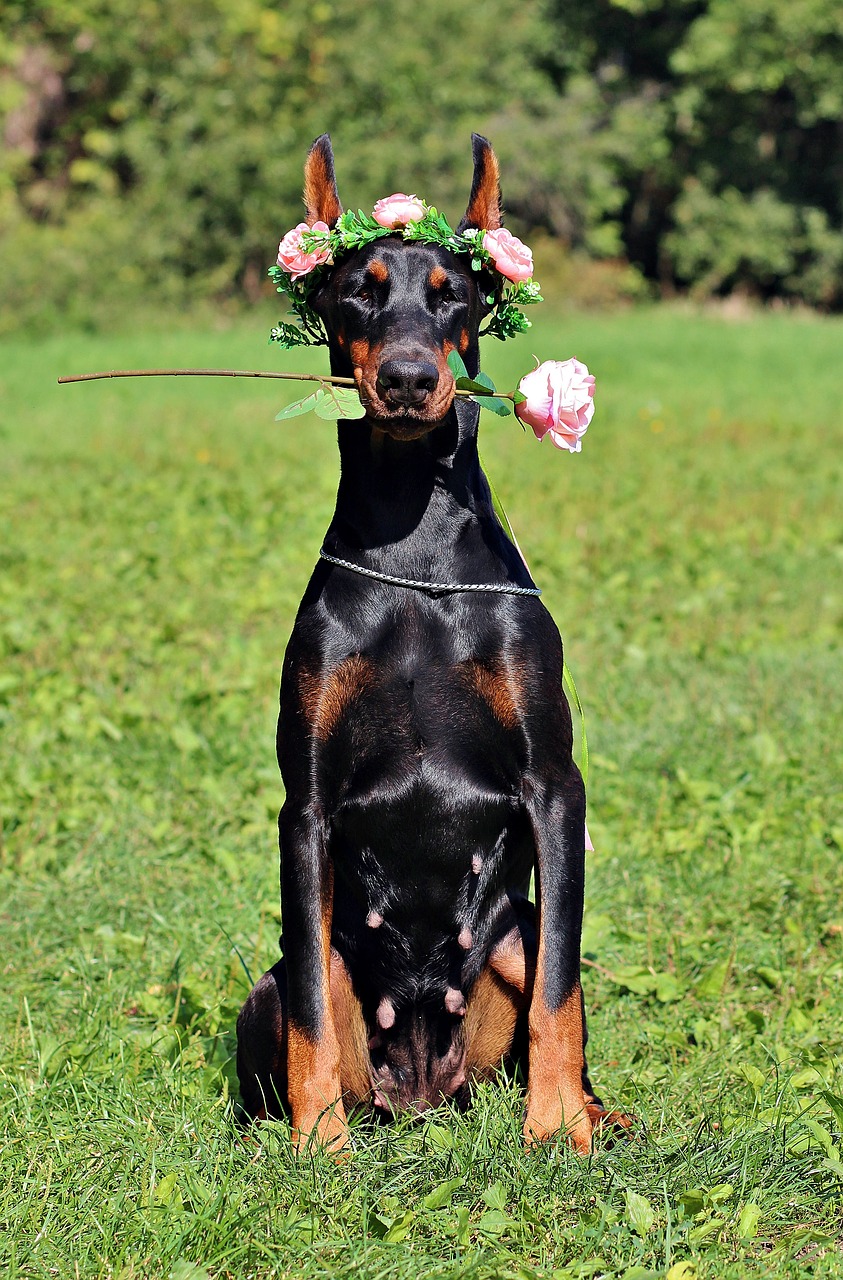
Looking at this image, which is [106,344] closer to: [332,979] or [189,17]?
[189,17]

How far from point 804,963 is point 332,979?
159 centimetres

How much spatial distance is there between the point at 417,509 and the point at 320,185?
0.76 meters

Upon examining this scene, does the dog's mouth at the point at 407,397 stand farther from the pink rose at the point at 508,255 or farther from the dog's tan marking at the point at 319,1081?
the dog's tan marking at the point at 319,1081

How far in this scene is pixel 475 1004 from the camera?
304 centimetres

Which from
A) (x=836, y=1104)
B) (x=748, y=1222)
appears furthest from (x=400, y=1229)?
(x=836, y=1104)

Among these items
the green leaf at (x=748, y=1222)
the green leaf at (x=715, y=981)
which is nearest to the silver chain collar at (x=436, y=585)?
the green leaf at (x=748, y=1222)

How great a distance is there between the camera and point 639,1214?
2557mm

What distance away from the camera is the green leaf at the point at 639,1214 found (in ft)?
8.34

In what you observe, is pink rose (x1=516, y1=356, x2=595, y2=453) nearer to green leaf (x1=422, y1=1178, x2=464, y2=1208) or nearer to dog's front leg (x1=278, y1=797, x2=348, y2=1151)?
dog's front leg (x1=278, y1=797, x2=348, y2=1151)

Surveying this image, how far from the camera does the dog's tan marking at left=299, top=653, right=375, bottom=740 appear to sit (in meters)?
2.86

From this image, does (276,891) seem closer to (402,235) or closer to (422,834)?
(422,834)

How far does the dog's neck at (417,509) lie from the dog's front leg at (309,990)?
1.85ft

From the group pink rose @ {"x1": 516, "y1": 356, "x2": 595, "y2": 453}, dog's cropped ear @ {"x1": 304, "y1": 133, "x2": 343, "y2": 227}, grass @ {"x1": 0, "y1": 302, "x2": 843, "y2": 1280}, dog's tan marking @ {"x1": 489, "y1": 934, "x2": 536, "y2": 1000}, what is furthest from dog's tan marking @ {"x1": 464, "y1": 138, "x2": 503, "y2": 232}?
grass @ {"x1": 0, "y1": 302, "x2": 843, "y2": 1280}

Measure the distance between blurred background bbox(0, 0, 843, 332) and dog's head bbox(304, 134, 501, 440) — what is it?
64.7 ft
